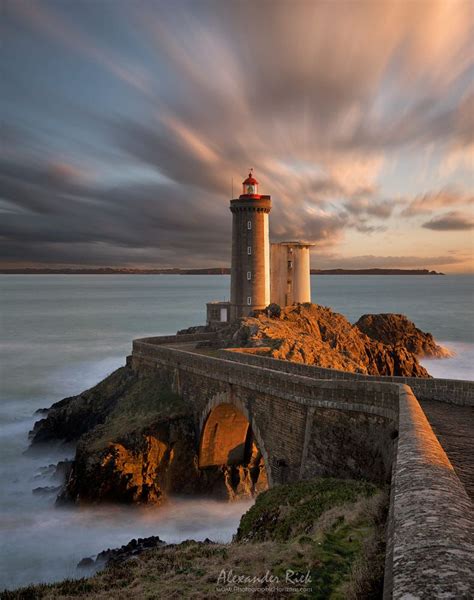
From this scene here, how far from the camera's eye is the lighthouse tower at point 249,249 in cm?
3816

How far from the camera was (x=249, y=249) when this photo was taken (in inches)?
1526

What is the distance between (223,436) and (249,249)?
58.7ft

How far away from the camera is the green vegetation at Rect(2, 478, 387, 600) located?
6266mm

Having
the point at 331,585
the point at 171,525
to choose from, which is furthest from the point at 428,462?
the point at 171,525

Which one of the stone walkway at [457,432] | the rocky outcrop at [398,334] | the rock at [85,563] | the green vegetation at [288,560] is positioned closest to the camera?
the green vegetation at [288,560]

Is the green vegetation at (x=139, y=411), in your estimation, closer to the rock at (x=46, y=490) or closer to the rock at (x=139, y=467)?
the rock at (x=139, y=467)

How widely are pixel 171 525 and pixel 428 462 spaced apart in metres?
19.1

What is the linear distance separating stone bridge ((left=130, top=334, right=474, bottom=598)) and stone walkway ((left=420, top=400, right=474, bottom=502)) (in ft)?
1.63

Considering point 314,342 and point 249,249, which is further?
point 249,249

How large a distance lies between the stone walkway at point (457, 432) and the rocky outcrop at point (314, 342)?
15.3 metres

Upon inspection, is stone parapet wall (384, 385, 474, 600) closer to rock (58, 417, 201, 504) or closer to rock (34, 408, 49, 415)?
rock (58, 417, 201, 504)

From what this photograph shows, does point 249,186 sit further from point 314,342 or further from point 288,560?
point 288,560

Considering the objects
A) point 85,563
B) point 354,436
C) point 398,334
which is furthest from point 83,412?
point 398,334

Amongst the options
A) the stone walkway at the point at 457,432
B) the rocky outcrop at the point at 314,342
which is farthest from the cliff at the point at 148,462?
the stone walkway at the point at 457,432
